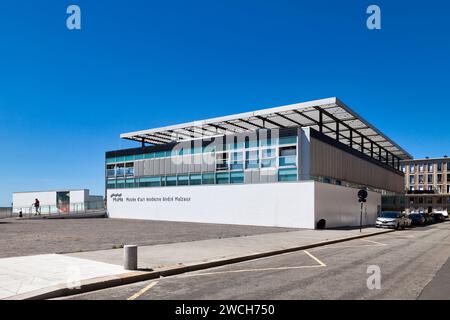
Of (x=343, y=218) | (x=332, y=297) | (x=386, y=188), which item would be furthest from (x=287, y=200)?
(x=386, y=188)

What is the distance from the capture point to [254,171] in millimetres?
34594

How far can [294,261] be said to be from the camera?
13.3 m

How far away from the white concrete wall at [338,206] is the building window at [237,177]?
7210mm

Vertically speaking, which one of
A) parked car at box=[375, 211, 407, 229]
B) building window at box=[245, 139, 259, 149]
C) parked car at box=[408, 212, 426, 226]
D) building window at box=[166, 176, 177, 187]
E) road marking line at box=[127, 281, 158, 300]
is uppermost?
building window at box=[245, 139, 259, 149]

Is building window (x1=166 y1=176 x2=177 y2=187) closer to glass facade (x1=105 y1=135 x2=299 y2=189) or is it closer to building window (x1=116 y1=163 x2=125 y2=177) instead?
glass facade (x1=105 y1=135 x2=299 y2=189)

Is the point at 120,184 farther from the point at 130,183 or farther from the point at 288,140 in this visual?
the point at 288,140

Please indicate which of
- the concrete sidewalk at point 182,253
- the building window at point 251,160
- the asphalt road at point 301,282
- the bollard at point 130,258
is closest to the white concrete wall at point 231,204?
the building window at point 251,160

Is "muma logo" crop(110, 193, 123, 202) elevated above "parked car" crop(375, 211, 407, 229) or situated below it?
above

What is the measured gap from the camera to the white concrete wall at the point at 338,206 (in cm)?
3152

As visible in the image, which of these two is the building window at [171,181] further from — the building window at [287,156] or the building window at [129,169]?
the building window at [287,156]

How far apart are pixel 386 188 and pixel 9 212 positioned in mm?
50632

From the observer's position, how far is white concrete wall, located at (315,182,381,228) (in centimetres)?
3152

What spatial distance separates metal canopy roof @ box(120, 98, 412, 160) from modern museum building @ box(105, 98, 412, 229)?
0.30ft

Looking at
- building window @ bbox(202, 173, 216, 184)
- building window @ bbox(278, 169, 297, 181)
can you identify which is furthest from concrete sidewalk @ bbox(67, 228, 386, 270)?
building window @ bbox(202, 173, 216, 184)
